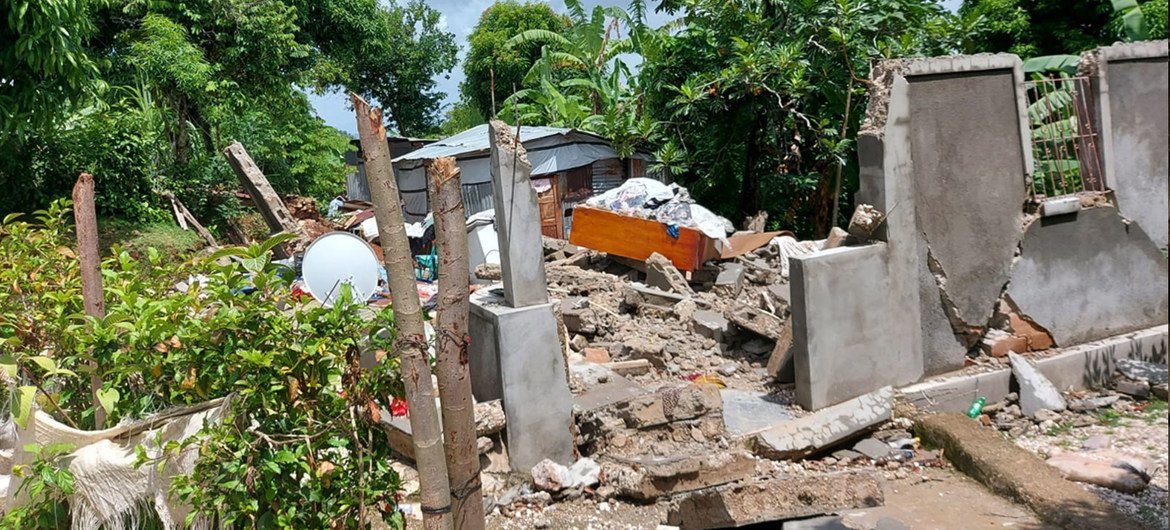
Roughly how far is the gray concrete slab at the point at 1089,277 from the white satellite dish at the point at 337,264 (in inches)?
225

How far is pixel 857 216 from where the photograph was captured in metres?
6.41

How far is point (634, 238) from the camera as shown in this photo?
38.9 feet

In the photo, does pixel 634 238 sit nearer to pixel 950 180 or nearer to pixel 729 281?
pixel 729 281

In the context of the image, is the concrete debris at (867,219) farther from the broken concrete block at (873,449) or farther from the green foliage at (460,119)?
the green foliage at (460,119)

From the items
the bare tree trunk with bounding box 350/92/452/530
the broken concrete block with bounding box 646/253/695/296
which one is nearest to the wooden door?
the broken concrete block with bounding box 646/253/695/296

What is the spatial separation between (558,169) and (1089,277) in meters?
10.6

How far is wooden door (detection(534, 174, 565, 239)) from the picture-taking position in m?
16.8

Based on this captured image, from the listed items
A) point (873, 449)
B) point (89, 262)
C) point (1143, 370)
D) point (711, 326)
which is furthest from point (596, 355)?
point (89, 262)

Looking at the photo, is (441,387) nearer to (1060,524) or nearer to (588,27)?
(1060,524)

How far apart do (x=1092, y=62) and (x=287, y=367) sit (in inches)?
295

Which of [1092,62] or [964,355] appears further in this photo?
[1092,62]

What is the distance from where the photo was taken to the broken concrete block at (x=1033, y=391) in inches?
262

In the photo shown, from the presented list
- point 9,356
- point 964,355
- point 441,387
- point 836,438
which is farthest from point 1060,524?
point 9,356

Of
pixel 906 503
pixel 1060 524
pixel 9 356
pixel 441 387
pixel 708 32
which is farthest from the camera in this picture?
pixel 708 32
